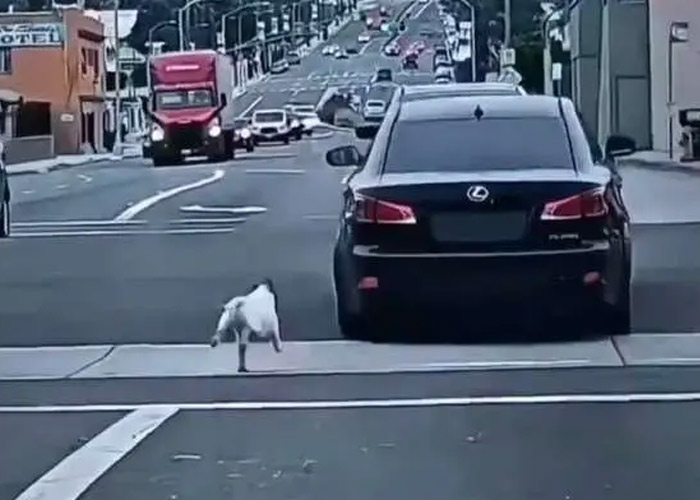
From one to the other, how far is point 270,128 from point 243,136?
25.6 ft

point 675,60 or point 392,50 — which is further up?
point 675,60

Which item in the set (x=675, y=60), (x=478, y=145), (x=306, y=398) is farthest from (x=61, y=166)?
(x=306, y=398)

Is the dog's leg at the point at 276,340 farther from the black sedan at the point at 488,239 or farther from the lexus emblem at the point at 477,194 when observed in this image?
the lexus emblem at the point at 477,194

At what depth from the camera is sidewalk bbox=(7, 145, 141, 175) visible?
68500 mm

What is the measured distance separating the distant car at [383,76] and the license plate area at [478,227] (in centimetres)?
12345

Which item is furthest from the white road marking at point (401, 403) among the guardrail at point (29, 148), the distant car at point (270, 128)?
the distant car at point (270, 128)

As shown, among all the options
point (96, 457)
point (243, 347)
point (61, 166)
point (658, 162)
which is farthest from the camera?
point (61, 166)

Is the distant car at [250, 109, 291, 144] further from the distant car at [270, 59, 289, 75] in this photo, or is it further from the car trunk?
the distant car at [270, 59, 289, 75]

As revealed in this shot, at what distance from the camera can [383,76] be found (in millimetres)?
141375

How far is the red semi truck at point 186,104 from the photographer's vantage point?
201ft

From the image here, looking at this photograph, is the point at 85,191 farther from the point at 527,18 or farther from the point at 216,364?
the point at 527,18

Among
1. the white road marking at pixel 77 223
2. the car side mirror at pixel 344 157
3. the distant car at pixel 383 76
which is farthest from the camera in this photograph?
the distant car at pixel 383 76

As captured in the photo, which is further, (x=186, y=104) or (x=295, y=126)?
(x=295, y=126)

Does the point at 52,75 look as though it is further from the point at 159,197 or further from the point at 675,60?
the point at 159,197
